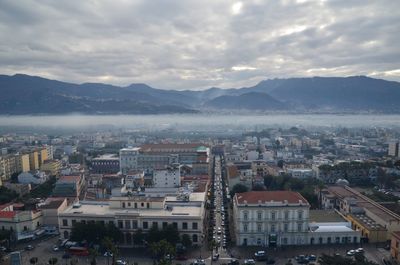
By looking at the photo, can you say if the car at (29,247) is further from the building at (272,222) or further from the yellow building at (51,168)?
the yellow building at (51,168)

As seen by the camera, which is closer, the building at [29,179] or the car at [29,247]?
the car at [29,247]

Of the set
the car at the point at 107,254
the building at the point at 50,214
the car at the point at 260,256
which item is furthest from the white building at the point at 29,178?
the car at the point at 260,256

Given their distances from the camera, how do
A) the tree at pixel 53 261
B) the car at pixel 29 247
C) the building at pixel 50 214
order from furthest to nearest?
the building at pixel 50 214 < the car at pixel 29 247 < the tree at pixel 53 261

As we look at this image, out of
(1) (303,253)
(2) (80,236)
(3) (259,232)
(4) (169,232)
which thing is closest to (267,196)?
(3) (259,232)

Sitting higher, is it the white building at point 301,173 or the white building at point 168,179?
the white building at point 168,179

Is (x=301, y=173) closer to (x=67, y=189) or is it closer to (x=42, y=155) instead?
(x=67, y=189)

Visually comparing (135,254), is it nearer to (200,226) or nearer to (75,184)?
(200,226)
